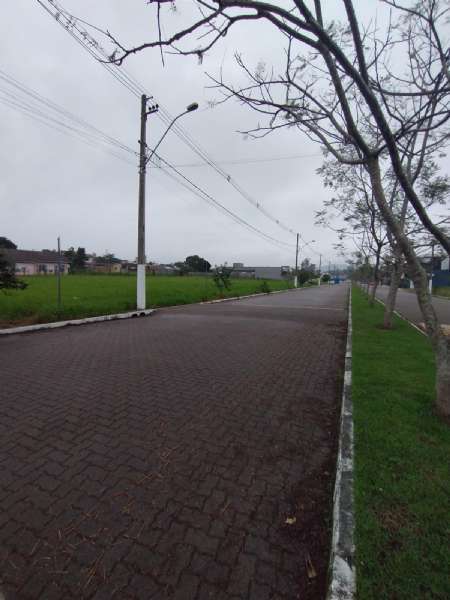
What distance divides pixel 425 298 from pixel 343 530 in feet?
8.84

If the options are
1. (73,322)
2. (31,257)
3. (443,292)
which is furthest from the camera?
(31,257)

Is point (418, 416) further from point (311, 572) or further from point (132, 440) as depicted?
point (132, 440)

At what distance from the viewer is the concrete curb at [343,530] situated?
1.52 metres

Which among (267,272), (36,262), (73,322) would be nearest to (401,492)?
(73,322)

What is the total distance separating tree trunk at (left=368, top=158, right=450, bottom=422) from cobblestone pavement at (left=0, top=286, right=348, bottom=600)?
127 centimetres

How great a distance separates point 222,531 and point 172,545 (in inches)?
12.9

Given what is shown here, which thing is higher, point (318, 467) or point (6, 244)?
point (6, 244)

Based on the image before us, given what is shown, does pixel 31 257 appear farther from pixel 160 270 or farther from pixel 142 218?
pixel 142 218

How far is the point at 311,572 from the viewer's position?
1698 mm

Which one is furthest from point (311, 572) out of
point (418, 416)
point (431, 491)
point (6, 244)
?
point (6, 244)

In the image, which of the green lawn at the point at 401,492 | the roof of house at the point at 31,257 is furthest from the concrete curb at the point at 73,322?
the roof of house at the point at 31,257

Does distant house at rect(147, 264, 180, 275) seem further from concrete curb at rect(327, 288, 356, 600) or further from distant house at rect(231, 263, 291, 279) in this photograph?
concrete curb at rect(327, 288, 356, 600)

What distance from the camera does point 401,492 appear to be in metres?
2.21

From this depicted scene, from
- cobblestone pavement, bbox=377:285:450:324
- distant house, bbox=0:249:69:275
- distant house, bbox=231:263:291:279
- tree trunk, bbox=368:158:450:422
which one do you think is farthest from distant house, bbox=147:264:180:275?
tree trunk, bbox=368:158:450:422
